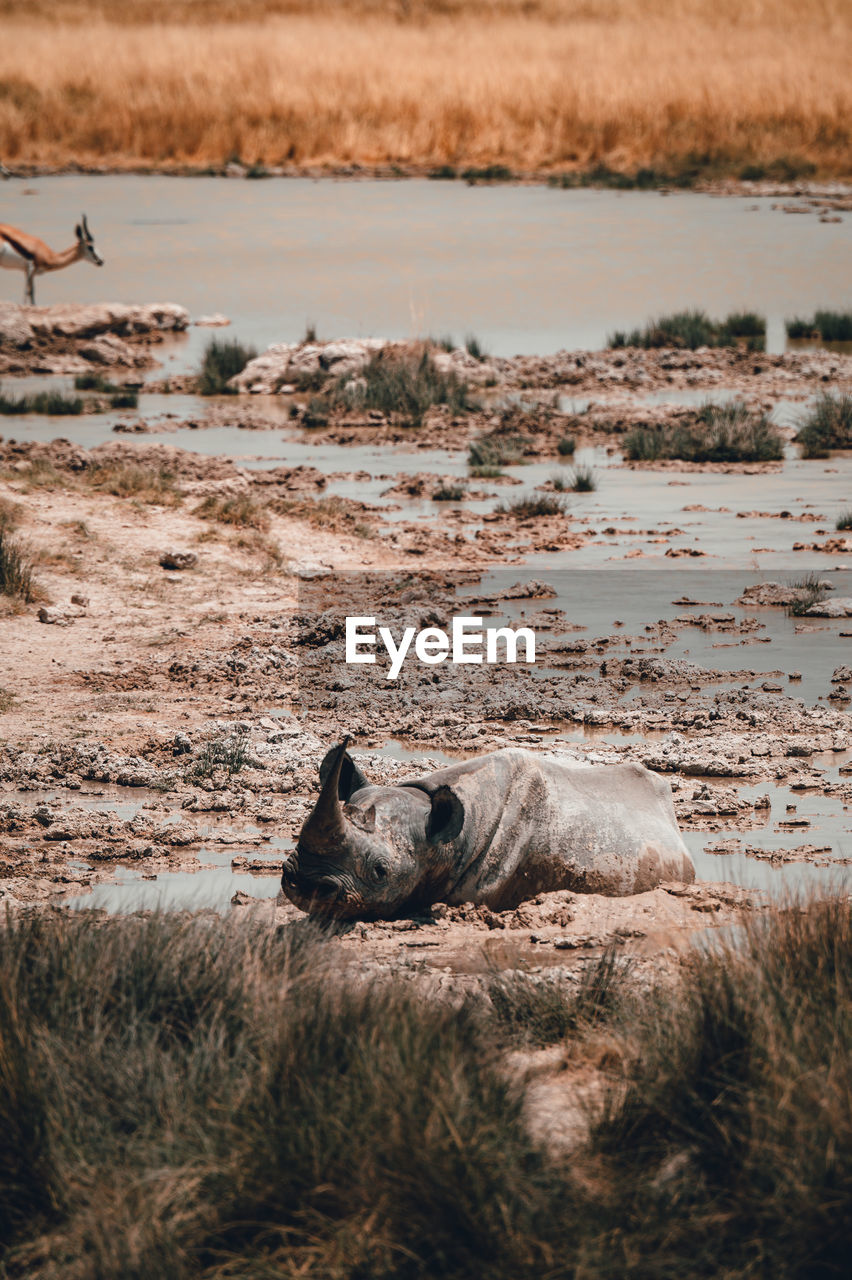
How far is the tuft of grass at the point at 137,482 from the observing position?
14.0m

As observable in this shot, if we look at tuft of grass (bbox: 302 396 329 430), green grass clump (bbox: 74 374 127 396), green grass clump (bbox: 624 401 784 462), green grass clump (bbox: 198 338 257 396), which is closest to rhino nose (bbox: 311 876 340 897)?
green grass clump (bbox: 624 401 784 462)

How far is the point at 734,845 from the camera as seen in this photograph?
24.4 feet

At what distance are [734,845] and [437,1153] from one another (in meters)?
3.72

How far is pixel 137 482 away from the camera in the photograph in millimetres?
14344

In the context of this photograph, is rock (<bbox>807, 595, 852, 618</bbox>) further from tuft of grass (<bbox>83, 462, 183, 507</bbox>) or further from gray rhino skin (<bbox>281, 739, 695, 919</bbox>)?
tuft of grass (<bbox>83, 462, 183, 507</bbox>)

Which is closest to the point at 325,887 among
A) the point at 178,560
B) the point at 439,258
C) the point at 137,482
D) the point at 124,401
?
the point at 178,560

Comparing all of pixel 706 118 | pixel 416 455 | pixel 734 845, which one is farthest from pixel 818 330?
pixel 706 118

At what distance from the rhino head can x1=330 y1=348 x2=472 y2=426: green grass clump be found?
12.6m

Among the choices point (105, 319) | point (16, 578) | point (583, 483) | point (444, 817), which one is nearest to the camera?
point (444, 817)

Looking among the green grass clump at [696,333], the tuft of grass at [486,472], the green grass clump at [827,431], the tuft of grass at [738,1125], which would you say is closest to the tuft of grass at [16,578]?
the tuft of grass at [486,472]

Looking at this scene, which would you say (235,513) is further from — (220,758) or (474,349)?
(474,349)

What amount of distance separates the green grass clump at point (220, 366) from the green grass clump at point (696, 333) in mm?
5013

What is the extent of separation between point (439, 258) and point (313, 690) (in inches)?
885

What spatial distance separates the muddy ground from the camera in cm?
700
